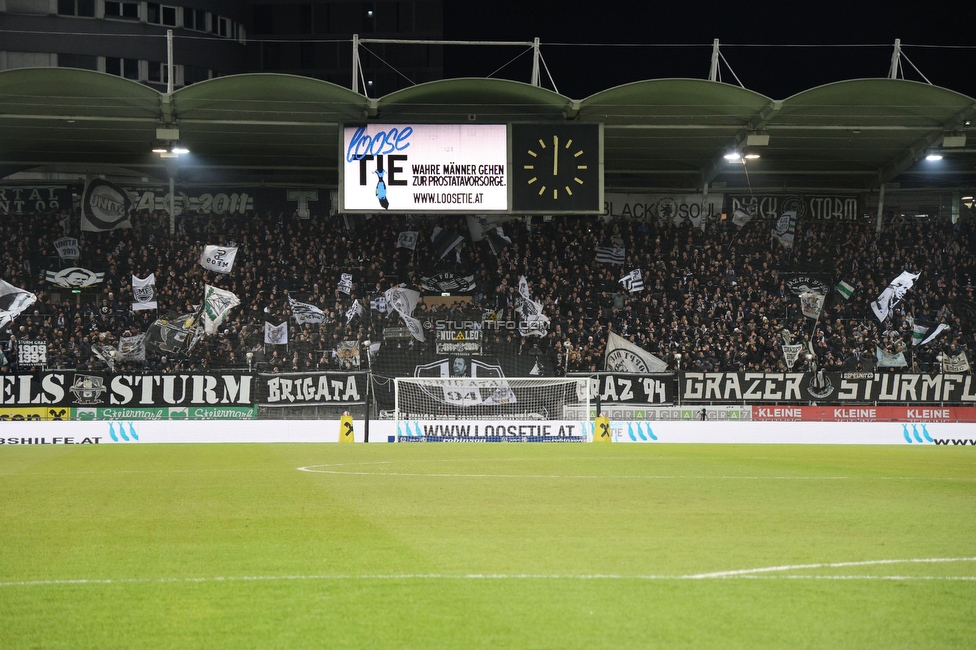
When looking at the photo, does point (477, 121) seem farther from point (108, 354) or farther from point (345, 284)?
point (108, 354)

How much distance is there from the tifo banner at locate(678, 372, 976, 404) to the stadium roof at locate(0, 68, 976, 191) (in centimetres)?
691

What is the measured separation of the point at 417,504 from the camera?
11766mm

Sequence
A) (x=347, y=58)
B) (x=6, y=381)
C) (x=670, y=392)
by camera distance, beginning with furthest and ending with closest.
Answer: (x=347, y=58) < (x=670, y=392) < (x=6, y=381)

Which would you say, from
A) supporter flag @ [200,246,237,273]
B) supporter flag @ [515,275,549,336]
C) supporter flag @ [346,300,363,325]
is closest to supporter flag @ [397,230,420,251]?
supporter flag @ [346,300,363,325]

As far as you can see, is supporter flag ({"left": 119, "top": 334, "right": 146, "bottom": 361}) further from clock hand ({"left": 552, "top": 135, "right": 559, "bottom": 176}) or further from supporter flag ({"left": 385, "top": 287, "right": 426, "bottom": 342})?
clock hand ({"left": 552, "top": 135, "right": 559, "bottom": 176})

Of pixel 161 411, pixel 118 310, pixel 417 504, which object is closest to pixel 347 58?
pixel 118 310

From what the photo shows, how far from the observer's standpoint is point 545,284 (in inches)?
1394

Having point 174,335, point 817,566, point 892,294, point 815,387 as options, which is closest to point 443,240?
point 174,335

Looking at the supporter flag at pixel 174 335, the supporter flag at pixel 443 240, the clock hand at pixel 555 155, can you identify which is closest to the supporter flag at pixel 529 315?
the supporter flag at pixel 443 240

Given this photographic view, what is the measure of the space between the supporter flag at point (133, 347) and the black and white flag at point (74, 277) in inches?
126

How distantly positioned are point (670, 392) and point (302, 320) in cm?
1202

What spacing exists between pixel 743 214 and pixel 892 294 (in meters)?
6.36

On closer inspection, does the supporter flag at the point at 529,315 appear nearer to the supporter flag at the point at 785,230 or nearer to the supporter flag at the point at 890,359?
the supporter flag at the point at 785,230

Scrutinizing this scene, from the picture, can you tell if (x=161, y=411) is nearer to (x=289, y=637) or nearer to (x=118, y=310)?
(x=118, y=310)
